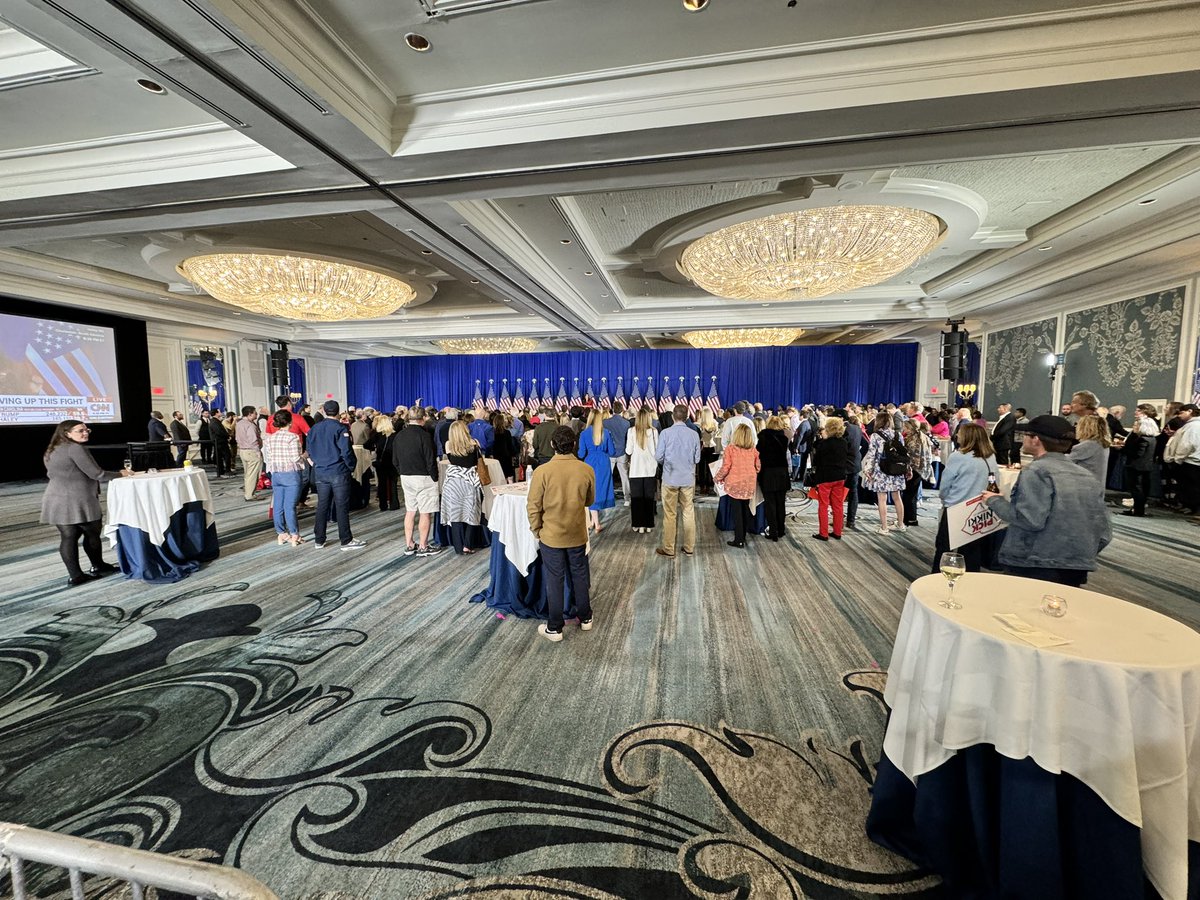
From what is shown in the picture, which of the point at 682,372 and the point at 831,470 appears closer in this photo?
the point at 831,470

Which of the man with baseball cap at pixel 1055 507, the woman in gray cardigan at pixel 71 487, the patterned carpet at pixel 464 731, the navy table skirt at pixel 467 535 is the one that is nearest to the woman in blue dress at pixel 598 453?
the navy table skirt at pixel 467 535

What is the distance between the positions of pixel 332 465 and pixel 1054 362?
509 inches

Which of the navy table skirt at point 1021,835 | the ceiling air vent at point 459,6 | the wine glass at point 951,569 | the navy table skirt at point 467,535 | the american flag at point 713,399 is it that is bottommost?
the navy table skirt at point 467,535

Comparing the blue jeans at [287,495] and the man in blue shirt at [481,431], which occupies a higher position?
the man in blue shirt at [481,431]

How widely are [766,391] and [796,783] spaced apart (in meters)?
16.8

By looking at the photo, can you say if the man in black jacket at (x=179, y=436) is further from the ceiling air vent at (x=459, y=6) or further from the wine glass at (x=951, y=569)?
the wine glass at (x=951, y=569)

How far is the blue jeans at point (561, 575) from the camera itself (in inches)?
135

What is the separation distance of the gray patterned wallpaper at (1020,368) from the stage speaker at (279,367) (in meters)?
17.7

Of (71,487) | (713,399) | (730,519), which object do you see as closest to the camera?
(71,487)

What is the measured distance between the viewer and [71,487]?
448 cm

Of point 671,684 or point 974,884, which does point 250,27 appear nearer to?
point 671,684

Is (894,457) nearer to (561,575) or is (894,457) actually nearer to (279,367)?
(561,575)

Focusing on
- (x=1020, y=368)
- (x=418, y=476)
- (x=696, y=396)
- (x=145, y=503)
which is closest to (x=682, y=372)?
(x=696, y=396)

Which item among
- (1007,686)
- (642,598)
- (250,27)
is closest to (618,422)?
(642,598)
